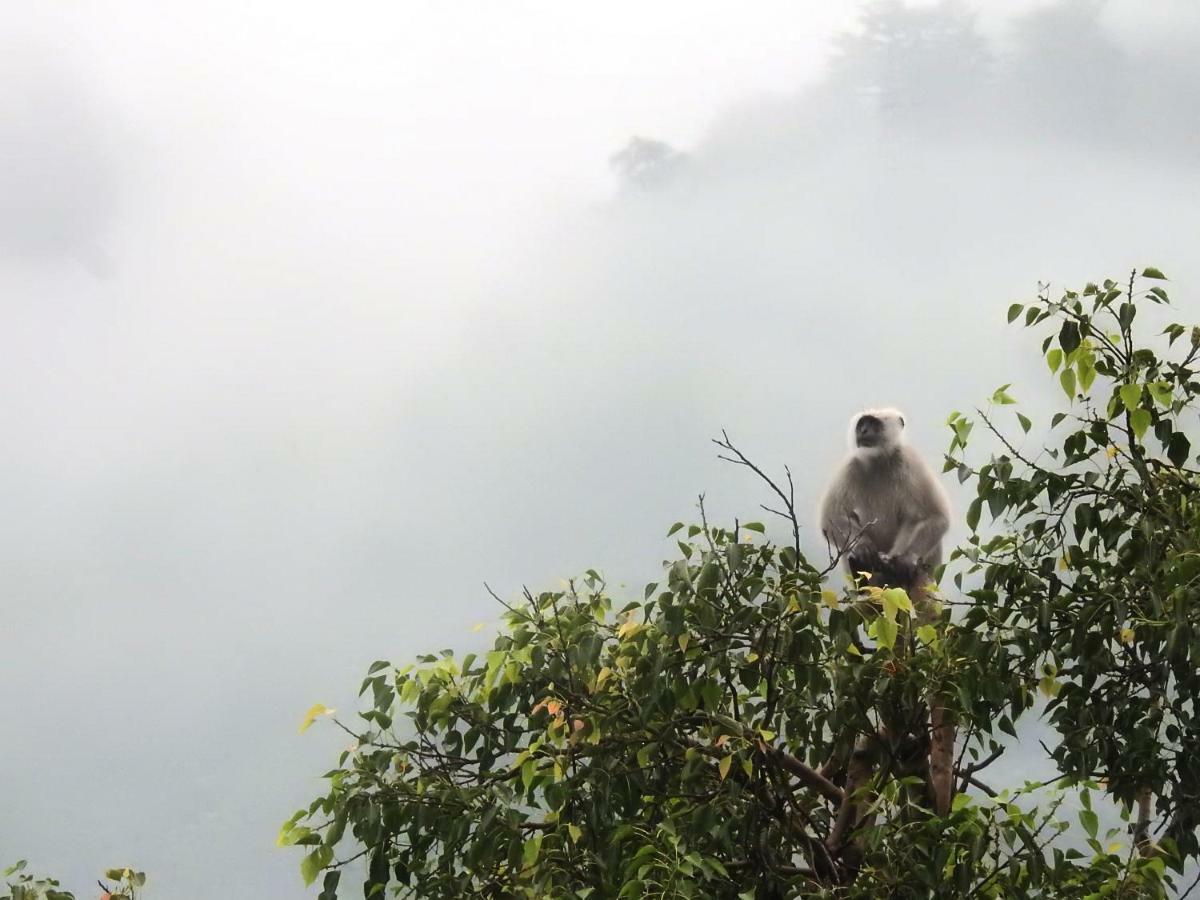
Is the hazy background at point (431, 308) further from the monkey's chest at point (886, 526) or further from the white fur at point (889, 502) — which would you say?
the monkey's chest at point (886, 526)

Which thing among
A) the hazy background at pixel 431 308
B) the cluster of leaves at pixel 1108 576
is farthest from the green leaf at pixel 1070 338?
the hazy background at pixel 431 308

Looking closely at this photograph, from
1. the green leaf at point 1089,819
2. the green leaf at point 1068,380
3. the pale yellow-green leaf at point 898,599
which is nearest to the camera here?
the green leaf at point 1089,819

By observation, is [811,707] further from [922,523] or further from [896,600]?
[922,523]

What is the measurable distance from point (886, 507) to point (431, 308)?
6.28ft

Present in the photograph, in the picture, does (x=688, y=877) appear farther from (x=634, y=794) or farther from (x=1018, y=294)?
(x=1018, y=294)

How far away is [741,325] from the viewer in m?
4.61

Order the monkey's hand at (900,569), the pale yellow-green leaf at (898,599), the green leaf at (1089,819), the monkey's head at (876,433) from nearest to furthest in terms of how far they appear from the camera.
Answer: the green leaf at (1089,819)
the pale yellow-green leaf at (898,599)
the monkey's hand at (900,569)
the monkey's head at (876,433)

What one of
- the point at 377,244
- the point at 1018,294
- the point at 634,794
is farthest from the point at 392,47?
the point at 634,794

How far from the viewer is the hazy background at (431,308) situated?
4.61m

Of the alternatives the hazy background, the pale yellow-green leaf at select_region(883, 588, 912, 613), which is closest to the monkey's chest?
the hazy background

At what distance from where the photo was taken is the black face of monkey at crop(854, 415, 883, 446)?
3.59 meters

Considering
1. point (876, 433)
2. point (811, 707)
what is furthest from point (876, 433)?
point (811, 707)

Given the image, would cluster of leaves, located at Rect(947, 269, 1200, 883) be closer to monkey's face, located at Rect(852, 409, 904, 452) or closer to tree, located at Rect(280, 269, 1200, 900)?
tree, located at Rect(280, 269, 1200, 900)

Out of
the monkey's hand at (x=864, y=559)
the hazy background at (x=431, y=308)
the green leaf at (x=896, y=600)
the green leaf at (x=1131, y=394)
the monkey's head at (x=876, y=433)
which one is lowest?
the green leaf at (x=896, y=600)
